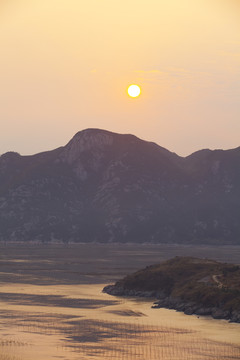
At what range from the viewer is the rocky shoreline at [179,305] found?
130863 millimetres

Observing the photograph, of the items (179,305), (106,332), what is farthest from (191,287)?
(106,332)

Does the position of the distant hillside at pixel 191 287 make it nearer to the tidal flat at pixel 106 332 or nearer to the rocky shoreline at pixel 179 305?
the rocky shoreline at pixel 179 305

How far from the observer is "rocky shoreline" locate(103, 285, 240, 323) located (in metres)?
131

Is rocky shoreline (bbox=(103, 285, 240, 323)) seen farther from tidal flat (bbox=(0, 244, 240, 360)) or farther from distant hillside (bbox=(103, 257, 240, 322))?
tidal flat (bbox=(0, 244, 240, 360))

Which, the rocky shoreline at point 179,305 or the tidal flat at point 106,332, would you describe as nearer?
the tidal flat at point 106,332

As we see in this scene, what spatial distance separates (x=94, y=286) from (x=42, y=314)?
54.9 m

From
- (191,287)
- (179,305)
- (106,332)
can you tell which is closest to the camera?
(106,332)

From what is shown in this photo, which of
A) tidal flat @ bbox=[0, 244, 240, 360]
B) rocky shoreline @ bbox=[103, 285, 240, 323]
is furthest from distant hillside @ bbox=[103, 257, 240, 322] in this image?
tidal flat @ bbox=[0, 244, 240, 360]

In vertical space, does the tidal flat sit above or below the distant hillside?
below

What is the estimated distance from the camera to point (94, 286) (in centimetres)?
19312

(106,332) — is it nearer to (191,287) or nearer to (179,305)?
(179,305)

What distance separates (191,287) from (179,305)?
9.93 metres

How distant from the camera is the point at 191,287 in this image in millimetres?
154375

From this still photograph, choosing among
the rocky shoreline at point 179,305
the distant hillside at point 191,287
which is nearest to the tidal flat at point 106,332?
the rocky shoreline at point 179,305
